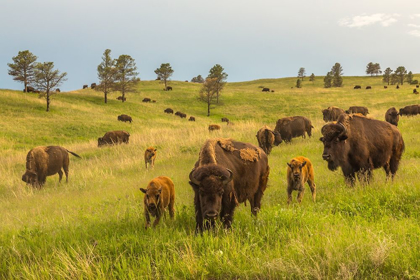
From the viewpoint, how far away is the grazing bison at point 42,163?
1119cm

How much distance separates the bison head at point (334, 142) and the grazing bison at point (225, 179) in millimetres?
1717

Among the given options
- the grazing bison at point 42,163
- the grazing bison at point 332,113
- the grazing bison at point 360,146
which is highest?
the grazing bison at point 332,113

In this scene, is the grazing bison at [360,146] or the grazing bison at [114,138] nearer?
the grazing bison at [360,146]

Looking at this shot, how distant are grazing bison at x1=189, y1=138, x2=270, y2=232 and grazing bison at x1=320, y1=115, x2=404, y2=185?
6.25ft

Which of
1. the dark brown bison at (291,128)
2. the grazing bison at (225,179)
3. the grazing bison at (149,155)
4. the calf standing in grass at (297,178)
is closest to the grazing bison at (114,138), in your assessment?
the grazing bison at (149,155)

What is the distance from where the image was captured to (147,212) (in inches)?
218

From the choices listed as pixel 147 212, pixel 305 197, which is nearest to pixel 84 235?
pixel 147 212

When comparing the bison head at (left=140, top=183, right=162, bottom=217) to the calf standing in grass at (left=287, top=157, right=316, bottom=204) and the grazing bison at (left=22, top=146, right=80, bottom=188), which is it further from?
the grazing bison at (left=22, top=146, right=80, bottom=188)

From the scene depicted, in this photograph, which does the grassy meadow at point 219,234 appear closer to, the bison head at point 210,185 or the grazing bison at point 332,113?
the bison head at point 210,185

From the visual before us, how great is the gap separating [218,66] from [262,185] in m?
62.5

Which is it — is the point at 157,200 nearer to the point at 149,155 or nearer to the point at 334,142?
the point at 334,142

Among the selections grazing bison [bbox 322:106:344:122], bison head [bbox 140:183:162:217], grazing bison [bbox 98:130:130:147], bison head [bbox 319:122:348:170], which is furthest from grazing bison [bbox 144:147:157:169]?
grazing bison [bbox 322:106:344:122]

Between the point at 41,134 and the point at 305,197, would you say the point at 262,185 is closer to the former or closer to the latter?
the point at 305,197

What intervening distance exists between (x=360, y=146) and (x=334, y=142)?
0.84m
